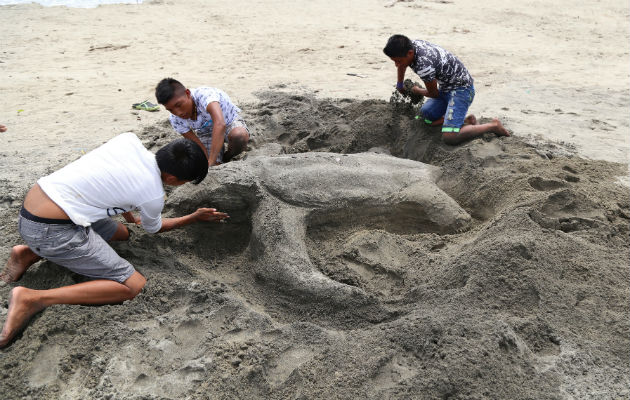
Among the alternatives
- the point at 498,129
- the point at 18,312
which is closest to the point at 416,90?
the point at 498,129

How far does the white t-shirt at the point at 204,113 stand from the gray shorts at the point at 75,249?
5.57 feet

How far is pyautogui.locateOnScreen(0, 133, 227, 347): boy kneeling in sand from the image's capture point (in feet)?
8.27

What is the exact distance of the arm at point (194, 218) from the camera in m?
3.10

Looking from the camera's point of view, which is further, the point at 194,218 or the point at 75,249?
the point at 194,218

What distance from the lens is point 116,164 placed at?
8.59 feet

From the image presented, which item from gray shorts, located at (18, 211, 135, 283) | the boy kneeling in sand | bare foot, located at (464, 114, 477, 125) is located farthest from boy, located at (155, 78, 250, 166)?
bare foot, located at (464, 114, 477, 125)

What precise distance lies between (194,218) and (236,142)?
1289 millimetres

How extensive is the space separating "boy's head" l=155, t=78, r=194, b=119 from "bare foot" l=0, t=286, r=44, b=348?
167 cm

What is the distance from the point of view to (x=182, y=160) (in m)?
2.63

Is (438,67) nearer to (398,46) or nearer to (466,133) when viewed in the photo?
(398,46)

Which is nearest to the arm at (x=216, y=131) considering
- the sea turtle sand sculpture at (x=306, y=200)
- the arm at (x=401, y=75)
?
the sea turtle sand sculpture at (x=306, y=200)

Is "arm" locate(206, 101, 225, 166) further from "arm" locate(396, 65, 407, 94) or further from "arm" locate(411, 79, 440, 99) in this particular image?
"arm" locate(411, 79, 440, 99)

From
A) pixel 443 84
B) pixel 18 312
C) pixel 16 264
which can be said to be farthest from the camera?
pixel 443 84

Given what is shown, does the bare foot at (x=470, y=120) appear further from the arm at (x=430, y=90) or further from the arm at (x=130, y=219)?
the arm at (x=130, y=219)
